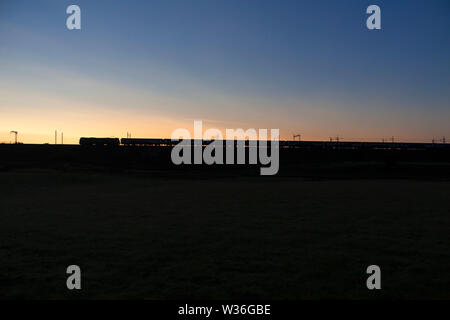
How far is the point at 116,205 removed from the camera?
15.9 meters

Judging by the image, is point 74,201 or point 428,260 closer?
point 428,260

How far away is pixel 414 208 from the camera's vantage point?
1495cm

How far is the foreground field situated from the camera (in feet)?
21.1

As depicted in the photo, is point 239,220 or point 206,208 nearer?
point 239,220

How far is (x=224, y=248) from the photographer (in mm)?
8844

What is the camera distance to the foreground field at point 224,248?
6426 millimetres

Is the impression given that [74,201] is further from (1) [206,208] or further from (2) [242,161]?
(2) [242,161]

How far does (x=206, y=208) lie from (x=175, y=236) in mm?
4959
